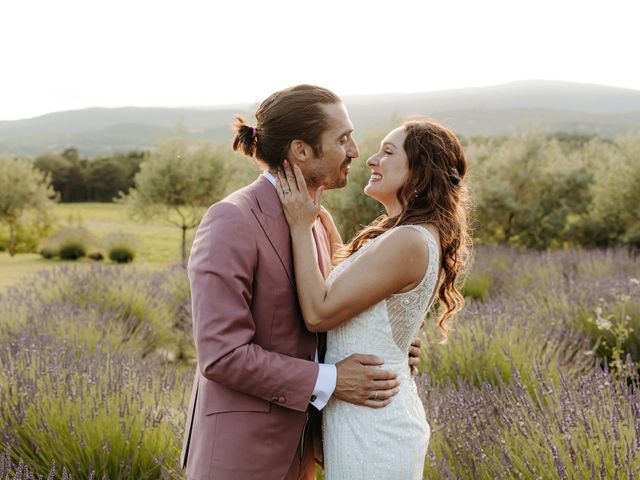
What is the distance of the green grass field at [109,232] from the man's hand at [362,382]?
929 centimetres

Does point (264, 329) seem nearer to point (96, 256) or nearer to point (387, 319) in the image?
point (387, 319)

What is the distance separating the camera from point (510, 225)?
1650cm

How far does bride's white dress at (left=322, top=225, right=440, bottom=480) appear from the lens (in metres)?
2.39

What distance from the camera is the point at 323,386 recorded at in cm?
231

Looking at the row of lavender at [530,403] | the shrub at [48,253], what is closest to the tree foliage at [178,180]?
the shrub at [48,253]

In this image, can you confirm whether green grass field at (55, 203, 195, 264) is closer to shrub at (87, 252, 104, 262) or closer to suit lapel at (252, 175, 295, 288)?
shrub at (87, 252, 104, 262)

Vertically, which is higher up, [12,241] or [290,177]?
[290,177]

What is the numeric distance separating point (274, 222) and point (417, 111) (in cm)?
15685

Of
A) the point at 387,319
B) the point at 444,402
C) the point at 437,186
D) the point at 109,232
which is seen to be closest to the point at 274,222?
the point at 387,319

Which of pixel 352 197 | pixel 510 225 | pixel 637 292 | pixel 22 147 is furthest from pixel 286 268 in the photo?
pixel 22 147

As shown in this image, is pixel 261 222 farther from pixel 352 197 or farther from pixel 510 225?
pixel 510 225

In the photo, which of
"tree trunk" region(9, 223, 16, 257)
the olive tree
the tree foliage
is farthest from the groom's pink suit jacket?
the olive tree

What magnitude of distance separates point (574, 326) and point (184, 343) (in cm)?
421

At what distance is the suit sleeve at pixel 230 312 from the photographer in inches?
82.7
